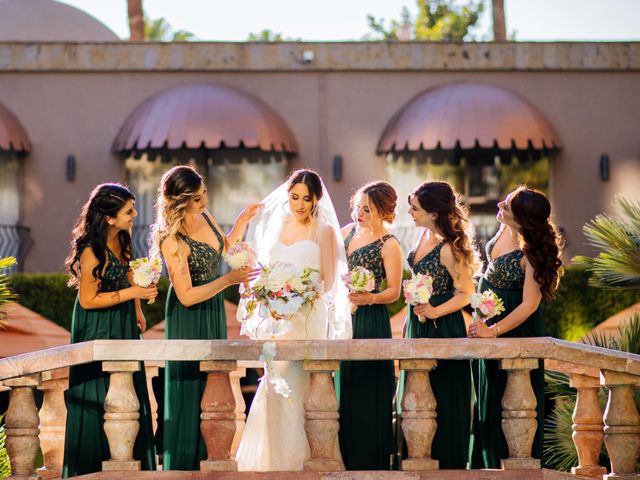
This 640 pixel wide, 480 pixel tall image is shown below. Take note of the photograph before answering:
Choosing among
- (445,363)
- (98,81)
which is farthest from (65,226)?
(445,363)

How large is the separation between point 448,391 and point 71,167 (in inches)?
455

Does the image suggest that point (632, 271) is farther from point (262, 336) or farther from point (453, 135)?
point (453, 135)

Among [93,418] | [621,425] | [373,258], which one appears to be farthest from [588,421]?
[93,418]

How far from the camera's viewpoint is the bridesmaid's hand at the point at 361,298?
7785 millimetres

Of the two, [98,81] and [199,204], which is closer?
[199,204]

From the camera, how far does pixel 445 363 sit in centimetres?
749

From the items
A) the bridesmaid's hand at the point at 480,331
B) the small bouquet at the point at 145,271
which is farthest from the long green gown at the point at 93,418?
the bridesmaid's hand at the point at 480,331

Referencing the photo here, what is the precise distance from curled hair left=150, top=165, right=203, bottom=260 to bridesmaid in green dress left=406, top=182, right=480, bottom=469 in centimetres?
143

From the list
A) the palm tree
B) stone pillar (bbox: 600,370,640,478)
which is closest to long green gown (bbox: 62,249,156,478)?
stone pillar (bbox: 600,370,640,478)

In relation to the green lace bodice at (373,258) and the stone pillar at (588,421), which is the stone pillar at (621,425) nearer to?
the stone pillar at (588,421)

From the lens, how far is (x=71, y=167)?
17938 mm

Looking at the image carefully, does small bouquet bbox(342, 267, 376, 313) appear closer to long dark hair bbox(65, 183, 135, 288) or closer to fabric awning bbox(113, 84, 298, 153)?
long dark hair bbox(65, 183, 135, 288)

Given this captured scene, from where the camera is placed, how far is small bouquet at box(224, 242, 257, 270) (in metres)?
7.39

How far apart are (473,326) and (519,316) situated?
11.7 inches
